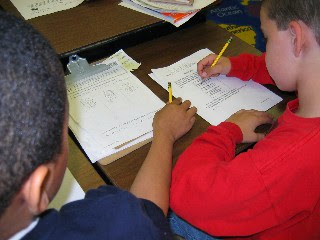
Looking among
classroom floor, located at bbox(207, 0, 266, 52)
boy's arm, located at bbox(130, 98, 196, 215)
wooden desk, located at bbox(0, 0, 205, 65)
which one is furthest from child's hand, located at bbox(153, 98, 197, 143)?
classroom floor, located at bbox(207, 0, 266, 52)

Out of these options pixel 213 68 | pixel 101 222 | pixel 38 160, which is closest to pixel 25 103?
pixel 38 160

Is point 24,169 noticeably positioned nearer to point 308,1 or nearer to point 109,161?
point 109,161

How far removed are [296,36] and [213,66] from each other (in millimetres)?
385

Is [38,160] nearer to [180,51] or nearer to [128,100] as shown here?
[128,100]

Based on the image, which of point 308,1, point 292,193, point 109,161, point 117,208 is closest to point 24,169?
point 117,208

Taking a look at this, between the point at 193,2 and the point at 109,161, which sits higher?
the point at 193,2

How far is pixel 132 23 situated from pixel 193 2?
26 centimetres

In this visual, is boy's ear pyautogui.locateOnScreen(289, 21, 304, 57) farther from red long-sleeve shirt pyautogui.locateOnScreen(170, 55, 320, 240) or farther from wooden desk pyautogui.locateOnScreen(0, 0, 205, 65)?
wooden desk pyautogui.locateOnScreen(0, 0, 205, 65)

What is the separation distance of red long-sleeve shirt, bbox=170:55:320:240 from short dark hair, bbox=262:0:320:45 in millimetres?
203

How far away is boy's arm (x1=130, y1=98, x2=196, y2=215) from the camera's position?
0.83 meters

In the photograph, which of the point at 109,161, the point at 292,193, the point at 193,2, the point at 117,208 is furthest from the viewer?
the point at 193,2

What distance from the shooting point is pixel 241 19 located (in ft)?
9.54

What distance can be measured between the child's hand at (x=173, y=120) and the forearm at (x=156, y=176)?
31 mm

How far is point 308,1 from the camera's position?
78cm
